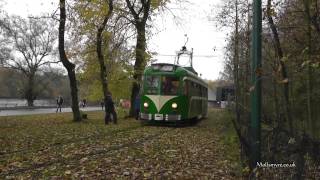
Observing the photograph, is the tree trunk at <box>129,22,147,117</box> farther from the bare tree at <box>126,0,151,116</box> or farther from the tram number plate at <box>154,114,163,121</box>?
the tram number plate at <box>154,114,163,121</box>

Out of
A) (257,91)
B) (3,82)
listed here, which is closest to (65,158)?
(257,91)

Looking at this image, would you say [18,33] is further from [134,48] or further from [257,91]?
[257,91]

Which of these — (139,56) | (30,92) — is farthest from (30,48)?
(139,56)

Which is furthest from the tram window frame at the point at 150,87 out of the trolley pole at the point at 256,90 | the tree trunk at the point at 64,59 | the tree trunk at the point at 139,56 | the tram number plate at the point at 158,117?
the trolley pole at the point at 256,90

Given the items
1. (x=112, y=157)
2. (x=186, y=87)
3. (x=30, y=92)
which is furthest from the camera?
(x=30, y=92)

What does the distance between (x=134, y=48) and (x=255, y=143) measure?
27867 mm

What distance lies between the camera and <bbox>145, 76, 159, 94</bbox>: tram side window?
28.3 meters

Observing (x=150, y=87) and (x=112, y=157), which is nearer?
(x=112, y=157)

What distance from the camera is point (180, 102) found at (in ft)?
92.6

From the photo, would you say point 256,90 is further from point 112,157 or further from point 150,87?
Answer: point 150,87

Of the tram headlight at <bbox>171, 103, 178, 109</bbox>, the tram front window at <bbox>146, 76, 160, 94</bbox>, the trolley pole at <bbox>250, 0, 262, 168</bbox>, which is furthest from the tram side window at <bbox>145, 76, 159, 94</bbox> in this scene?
the trolley pole at <bbox>250, 0, 262, 168</bbox>

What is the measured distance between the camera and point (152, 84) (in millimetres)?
28375

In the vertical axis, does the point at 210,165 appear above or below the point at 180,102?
below

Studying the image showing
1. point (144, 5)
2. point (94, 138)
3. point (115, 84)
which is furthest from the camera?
point (115, 84)
